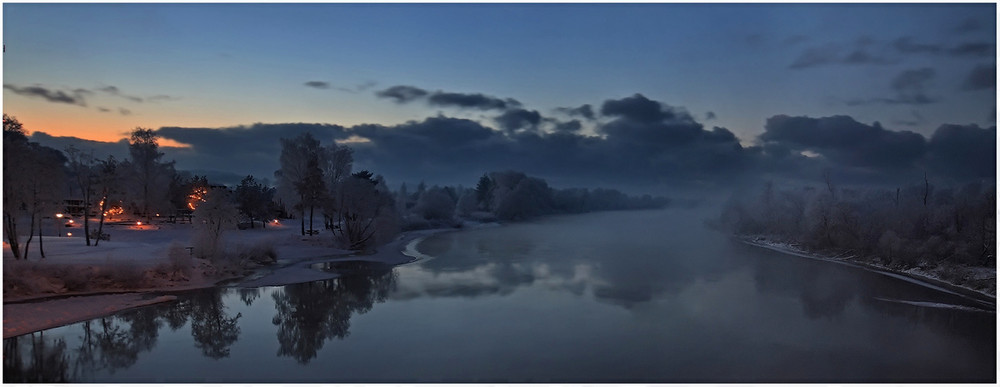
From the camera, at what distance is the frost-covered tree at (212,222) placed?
92.6 ft

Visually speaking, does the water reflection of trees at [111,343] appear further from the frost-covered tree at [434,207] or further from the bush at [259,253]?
the frost-covered tree at [434,207]

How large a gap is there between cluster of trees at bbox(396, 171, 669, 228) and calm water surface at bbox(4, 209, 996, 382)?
40569mm

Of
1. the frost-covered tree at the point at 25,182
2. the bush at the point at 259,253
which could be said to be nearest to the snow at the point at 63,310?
the frost-covered tree at the point at 25,182

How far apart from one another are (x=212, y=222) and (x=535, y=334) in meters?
21.4

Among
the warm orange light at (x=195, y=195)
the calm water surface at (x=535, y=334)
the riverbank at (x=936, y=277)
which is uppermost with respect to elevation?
the warm orange light at (x=195, y=195)

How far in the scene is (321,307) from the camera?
21.7m

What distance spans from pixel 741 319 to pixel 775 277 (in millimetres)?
11662

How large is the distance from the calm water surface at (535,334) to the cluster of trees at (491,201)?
133 feet

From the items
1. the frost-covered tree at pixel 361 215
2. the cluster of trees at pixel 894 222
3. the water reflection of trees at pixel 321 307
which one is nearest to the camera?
the water reflection of trees at pixel 321 307

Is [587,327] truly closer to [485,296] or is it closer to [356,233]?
[485,296]

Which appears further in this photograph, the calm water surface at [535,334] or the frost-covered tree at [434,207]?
the frost-covered tree at [434,207]

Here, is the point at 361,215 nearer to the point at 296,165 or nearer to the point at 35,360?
the point at 296,165

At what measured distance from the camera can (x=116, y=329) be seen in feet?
57.6

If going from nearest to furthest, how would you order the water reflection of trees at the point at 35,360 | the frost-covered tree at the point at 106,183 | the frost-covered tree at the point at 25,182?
the water reflection of trees at the point at 35,360 → the frost-covered tree at the point at 25,182 → the frost-covered tree at the point at 106,183
